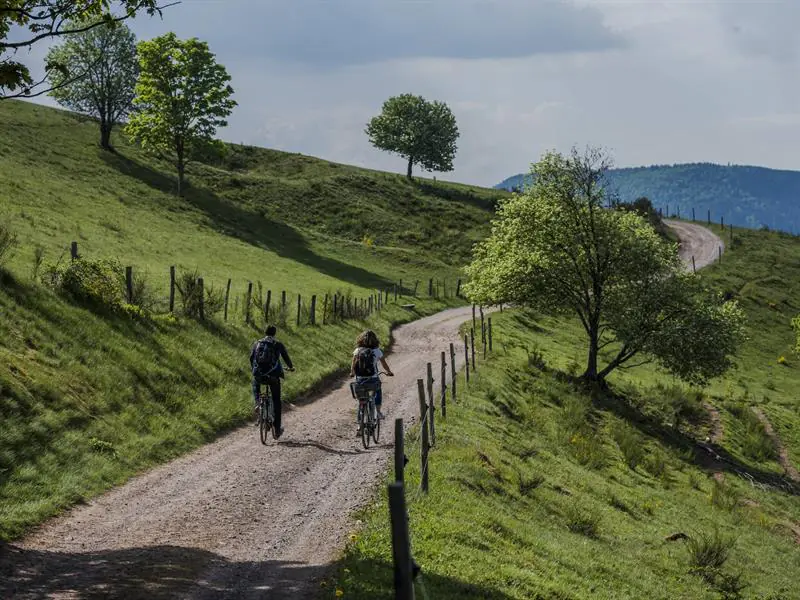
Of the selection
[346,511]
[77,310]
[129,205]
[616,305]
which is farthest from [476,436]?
[129,205]

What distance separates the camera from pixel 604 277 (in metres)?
38.5

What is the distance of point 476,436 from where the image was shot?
22219mm

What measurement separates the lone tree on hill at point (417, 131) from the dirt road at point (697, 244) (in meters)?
41.5

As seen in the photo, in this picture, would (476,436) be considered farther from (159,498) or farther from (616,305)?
(616,305)

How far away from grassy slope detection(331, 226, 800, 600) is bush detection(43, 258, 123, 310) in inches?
428

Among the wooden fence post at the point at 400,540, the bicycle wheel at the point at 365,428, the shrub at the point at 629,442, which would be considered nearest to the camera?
the wooden fence post at the point at 400,540

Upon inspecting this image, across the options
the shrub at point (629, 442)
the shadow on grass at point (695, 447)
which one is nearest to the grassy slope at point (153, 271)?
the shrub at point (629, 442)

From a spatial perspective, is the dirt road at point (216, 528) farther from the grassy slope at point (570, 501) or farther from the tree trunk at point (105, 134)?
the tree trunk at point (105, 134)

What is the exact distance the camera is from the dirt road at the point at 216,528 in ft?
32.6

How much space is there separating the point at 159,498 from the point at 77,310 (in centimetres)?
953

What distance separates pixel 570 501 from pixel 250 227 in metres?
65.8

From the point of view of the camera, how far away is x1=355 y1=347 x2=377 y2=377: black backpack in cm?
1867

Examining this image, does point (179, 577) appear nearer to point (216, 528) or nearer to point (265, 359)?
point (216, 528)

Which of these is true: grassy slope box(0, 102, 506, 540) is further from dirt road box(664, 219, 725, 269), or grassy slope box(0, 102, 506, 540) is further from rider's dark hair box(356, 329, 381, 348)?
dirt road box(664, 219, 725, 269)
